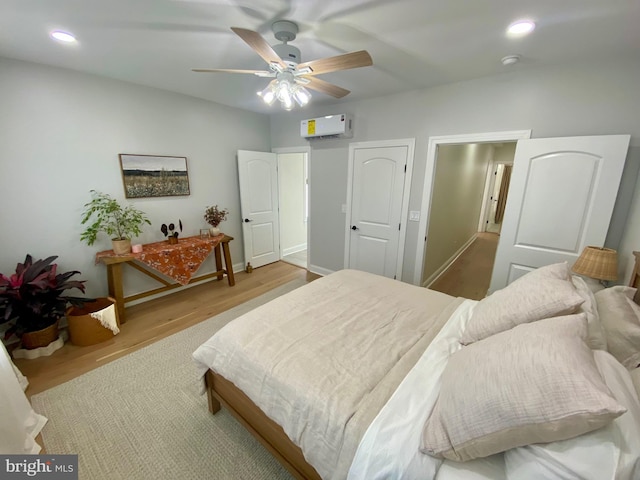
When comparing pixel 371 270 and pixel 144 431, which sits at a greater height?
pixel 371 270

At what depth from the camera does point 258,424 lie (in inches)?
55.7

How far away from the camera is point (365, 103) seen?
10.5ft

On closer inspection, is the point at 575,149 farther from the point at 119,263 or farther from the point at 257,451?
the point at 119,263

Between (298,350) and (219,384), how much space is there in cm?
67

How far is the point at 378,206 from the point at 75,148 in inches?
131

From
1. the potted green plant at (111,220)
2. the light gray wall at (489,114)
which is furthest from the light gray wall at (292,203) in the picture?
the potted green plant at (111,220)

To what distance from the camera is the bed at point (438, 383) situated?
712mm

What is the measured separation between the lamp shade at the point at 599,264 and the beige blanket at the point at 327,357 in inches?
36.8

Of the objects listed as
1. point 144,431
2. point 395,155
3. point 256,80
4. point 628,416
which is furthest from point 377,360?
point 256,80

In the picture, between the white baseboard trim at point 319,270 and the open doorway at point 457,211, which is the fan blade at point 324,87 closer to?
the open doorway at point 457,211

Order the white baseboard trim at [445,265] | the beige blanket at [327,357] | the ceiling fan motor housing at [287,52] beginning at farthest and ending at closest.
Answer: the white baseboard trim at [445,265] → the ceiling fan motor housing at [287,52] → the beige blanket at [327,357]

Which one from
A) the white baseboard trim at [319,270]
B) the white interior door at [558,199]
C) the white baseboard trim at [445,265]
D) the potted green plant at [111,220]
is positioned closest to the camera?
the white interior door at [558,199]

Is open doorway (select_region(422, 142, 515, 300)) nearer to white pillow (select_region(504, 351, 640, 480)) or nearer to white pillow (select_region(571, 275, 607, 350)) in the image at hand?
white pillow (select_region(571, 275, 607, 350))

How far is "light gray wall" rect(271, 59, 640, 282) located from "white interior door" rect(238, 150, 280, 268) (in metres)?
0.77
